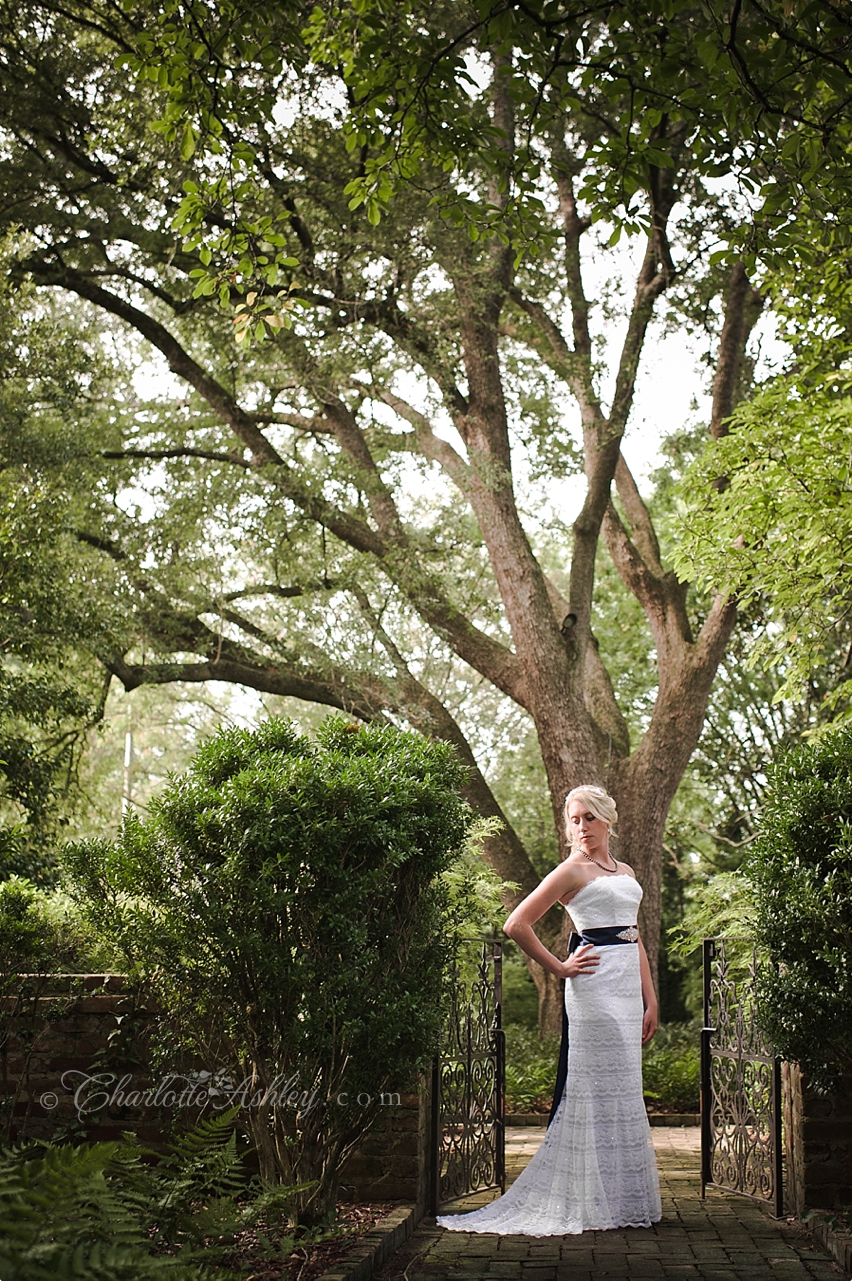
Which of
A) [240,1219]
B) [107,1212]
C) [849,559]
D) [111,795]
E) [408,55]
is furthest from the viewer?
[111,795]

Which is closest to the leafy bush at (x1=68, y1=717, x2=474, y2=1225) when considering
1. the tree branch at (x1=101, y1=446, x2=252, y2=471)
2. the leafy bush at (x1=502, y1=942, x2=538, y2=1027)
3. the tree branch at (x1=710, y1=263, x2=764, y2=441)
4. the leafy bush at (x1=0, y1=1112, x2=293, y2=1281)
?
the leafy bush at (x1=0, y1=1112, x2=293, y2=1281)

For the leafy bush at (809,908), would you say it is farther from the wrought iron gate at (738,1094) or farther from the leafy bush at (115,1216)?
the leafy bush at (115,1216)

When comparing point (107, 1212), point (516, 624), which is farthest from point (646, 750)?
point (107, 1212)

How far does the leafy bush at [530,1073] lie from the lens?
1067 centimetres

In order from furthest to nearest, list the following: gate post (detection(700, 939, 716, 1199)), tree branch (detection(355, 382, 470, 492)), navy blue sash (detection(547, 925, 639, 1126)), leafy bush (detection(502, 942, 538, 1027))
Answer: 1. leafy bush (detection(502, 942, 538, 1027))
2. tree branch (detection(355, 382, 470, 492))
3. gate post (detection(700, 939, 716, 1199))
4. navy blue sash (detection(547, 925, 639, 1126))

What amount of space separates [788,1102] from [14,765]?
720 centimetres

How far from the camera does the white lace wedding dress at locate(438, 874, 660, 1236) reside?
5.09 m

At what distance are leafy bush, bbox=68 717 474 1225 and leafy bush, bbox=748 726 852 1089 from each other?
157cm

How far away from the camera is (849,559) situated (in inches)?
328

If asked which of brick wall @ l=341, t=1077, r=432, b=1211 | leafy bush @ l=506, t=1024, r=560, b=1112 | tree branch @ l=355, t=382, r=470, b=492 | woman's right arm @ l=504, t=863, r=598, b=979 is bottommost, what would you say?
leafy bush @ l=506, t=1024, r=560, b=1112

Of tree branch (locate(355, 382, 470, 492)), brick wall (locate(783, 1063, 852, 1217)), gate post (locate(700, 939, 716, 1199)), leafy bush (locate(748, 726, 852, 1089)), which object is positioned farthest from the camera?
tree branch (locate(355, 382, 470, 492))

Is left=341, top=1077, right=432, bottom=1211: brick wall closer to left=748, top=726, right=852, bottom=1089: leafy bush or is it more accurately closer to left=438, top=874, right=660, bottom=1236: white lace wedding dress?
left=438, top=874, right=660, bottom=1236: white lace wedding dress

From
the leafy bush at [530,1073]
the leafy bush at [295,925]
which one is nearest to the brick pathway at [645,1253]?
the leafy bush at [295,925]

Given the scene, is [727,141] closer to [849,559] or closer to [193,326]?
[849,559]
